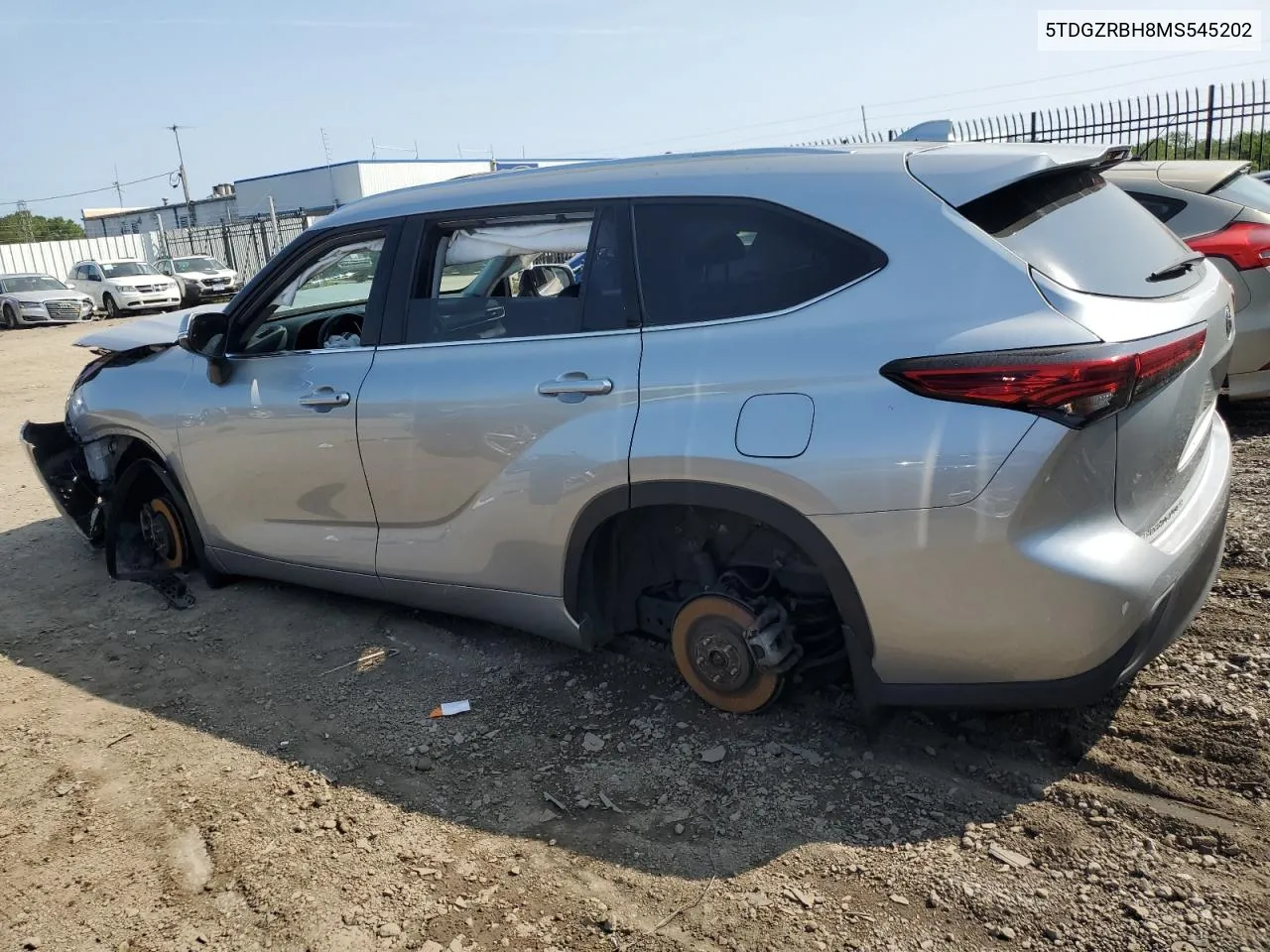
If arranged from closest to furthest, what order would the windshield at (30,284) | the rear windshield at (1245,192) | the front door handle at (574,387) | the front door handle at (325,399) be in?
the front door handle at (574,387), the front door handle at (325,399), the rear windshield at (1245,192), the windshield at (30,284)

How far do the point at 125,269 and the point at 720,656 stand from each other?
88.5 ft

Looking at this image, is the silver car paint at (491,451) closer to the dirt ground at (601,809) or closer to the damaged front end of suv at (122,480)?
the dirt ground at (601,809)

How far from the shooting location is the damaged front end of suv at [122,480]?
4688 mm

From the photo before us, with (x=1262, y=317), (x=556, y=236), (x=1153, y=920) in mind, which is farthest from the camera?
(x=1262, y=317)

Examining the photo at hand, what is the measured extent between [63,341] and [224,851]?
2037cm

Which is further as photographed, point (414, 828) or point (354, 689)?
point (354, 689)

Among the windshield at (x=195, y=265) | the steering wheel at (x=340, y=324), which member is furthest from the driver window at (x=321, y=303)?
the windshield at (x=195, y=265)

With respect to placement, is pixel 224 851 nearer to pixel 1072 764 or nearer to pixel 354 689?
pixel 354 689

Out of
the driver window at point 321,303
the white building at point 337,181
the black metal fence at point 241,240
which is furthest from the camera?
the white building at point 337,181

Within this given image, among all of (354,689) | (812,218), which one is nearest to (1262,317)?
(812,218)

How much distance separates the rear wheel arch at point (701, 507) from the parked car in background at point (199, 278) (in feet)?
82.9

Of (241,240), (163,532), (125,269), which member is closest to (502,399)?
(163,532)

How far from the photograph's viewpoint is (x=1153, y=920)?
2258 millimetres

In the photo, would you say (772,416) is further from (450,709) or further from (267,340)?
(267,340)
